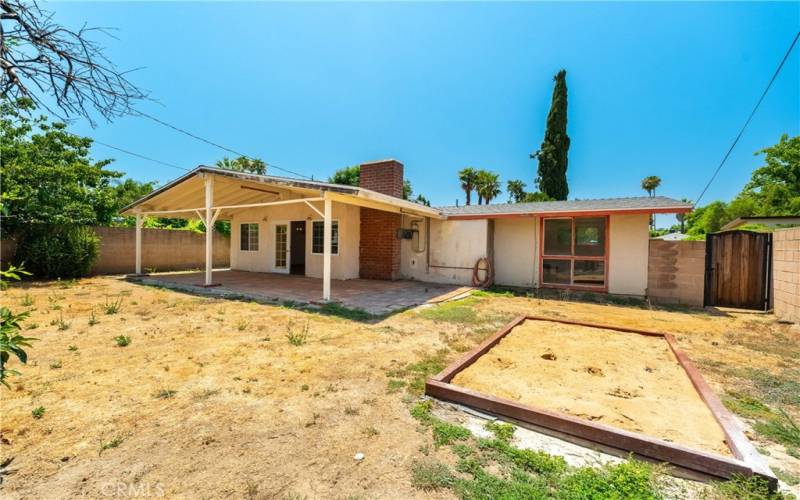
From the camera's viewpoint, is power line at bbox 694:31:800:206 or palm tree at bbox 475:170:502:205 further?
palm tree at bbox 475:170:502:205

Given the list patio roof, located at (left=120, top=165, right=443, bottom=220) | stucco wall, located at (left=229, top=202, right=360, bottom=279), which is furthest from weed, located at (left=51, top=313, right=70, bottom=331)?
stucco wall, located at (left=229, top=202, right=360, bottom=279)

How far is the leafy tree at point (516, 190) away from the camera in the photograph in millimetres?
36594

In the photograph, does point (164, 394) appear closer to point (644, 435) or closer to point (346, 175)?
point (644, 435)

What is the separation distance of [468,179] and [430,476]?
1259 inches

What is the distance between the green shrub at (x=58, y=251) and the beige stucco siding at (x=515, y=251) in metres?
13.3

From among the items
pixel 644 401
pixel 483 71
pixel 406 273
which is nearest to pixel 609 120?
pixel 483 71

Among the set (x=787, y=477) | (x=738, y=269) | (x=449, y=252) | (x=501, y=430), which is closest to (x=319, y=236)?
(x=449, y=252)

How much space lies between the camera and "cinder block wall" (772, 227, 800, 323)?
579 cm

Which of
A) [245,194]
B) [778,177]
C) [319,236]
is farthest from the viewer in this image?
[778,177]

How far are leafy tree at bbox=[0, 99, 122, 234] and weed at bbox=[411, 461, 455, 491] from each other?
11.7 metres

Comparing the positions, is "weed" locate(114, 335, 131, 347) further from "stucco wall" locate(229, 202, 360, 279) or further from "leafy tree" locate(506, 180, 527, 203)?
"leafy tree" locate(506, 180, 527, 203)

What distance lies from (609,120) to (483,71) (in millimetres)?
12162

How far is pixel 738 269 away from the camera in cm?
743

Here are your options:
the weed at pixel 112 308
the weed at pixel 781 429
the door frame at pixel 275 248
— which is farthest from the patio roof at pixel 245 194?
the weed at pixel 781 429
